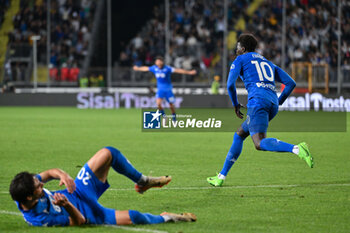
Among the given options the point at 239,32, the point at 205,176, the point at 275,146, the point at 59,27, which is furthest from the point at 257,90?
the point at 59,27

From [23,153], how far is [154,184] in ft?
24.6

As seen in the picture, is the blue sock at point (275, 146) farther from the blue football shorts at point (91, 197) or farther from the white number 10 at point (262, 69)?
the blue football shorts at point (91, 197)

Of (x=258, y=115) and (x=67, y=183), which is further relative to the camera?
(x=258, y=115)

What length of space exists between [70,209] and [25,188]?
50cm

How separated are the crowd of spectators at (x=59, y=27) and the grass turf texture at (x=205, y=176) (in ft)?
64.5

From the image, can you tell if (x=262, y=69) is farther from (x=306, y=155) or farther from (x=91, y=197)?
(x=91, y=197)

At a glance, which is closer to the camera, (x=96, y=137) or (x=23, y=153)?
(x=23, y=153)

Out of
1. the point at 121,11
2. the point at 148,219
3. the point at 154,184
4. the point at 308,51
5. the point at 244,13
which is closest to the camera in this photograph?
the point at 148,219

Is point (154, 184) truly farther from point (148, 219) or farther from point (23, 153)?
point (23, 153)

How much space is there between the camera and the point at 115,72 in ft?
119

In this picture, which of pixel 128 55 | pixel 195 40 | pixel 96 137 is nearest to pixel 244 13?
pixel 195 40

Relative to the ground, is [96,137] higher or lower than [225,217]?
lower

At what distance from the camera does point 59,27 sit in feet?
136

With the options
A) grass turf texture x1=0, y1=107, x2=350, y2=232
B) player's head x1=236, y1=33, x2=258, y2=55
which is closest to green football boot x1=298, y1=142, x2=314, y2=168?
grass turf texture x1=0, y1=107, x2=350, y2=232
